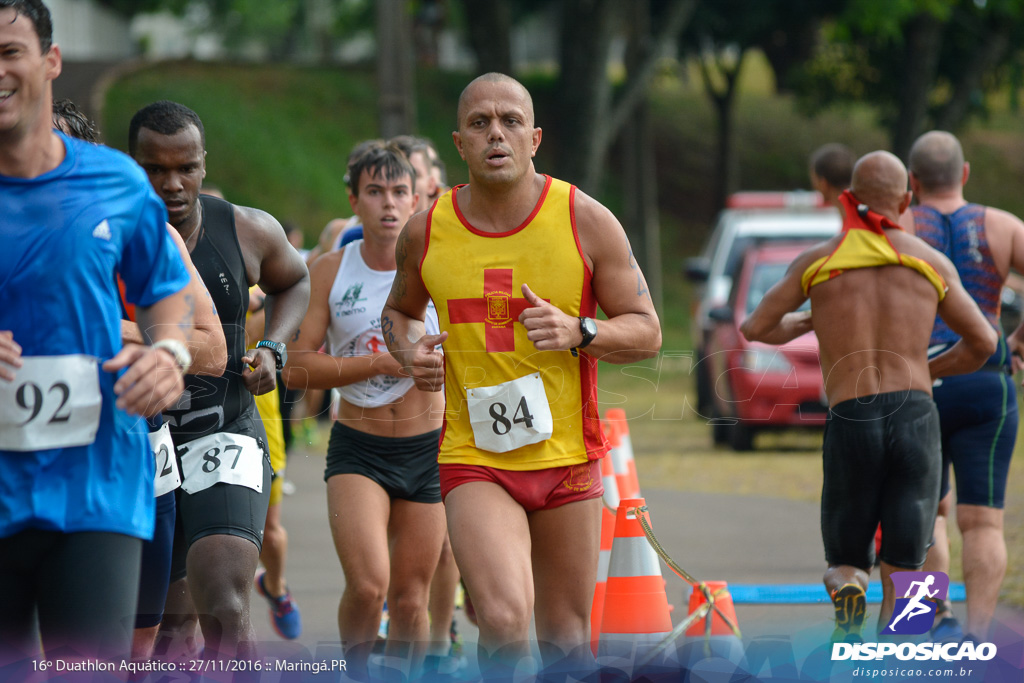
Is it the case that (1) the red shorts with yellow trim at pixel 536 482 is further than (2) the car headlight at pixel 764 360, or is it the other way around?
(2) the car headlight at pixel 764 360

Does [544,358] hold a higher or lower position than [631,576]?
higher

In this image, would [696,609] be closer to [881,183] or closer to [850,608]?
[850,608]

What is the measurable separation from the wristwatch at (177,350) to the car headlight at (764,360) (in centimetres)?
1056

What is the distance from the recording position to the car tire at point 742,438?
13.7 m

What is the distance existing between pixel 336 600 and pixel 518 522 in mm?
3549

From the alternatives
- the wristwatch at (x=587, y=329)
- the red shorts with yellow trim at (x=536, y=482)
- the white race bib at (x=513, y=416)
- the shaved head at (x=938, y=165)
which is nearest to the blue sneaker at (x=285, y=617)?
the red shorts with yellow trim at (x=536, y=482)

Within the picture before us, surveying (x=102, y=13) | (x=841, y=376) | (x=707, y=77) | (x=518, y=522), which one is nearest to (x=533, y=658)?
(x=518, y=522)

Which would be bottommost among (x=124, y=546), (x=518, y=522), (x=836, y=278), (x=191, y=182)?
(x=518, y=522)

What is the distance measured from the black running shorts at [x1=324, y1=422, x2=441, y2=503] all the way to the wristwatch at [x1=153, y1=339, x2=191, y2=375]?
237 cm

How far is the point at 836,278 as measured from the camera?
525 centimetres

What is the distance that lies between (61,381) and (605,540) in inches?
163

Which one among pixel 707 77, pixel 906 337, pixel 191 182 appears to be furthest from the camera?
pixel 707 77

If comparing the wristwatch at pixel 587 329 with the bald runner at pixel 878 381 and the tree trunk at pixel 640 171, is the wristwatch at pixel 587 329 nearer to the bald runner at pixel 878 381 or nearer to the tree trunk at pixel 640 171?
the bald runner at pixel 878 381

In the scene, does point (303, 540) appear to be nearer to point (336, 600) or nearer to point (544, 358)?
point (336, 600)
